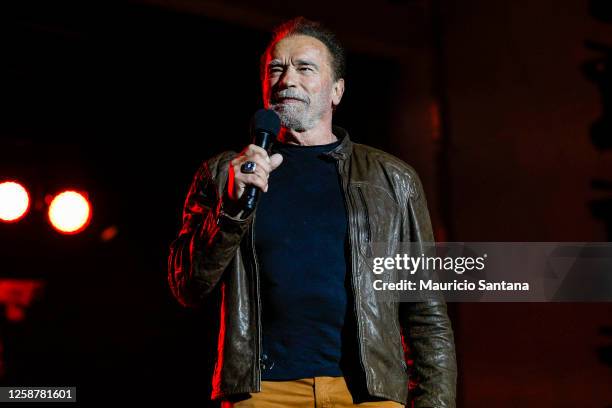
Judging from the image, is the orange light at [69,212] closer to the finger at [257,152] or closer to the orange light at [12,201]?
the orange light at [12,201]

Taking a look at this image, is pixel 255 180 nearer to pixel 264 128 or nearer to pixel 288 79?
pixel 264 128

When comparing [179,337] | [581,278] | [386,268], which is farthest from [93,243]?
[386,268]

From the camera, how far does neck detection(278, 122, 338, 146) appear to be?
Result: 7.43 feet

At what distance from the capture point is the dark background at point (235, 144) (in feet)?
12.9

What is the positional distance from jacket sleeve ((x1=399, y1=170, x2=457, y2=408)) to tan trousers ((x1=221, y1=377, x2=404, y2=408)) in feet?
0.83

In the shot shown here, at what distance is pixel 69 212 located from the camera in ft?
15.2

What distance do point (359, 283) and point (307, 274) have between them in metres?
0.15

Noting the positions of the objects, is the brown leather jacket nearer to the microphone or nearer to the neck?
the neck

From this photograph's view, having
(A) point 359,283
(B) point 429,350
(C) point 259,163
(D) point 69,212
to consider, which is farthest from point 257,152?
(D) point 69,212

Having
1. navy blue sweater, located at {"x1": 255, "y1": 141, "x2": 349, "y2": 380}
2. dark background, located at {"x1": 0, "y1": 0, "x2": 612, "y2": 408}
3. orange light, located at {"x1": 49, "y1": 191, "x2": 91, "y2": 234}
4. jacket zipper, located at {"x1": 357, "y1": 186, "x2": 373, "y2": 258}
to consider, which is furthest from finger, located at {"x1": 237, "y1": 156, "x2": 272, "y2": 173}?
orange light, located at {"x1": 49, "y1": 191, "x2": 91, "y2": 234}

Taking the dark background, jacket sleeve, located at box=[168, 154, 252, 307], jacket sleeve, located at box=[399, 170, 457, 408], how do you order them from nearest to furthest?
jacket sleeve, located at box=[168, 154, 252, 307] → jacket sleeve, located at box=[399, 170, 457, 408] → the dark background

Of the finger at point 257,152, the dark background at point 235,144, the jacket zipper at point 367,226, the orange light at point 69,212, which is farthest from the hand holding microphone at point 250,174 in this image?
the orange light at point 69,212

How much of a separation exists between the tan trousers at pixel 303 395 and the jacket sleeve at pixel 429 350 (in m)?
0.25

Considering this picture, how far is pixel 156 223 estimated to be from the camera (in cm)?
624
